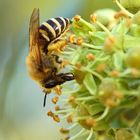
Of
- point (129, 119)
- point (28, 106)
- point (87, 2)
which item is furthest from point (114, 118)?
point (28, 106)

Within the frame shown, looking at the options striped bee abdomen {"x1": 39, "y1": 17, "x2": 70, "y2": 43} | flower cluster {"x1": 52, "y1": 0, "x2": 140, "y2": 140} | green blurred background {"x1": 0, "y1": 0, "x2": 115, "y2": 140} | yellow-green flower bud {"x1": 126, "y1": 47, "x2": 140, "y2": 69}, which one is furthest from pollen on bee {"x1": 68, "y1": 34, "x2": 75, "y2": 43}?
green blurred background {"x1": 0, "y1": 0, "x2": 115, "y2": 140}

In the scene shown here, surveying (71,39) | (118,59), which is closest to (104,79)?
(118,59)

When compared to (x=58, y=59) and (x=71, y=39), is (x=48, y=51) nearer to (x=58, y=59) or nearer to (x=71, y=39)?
(x=58, y=59)

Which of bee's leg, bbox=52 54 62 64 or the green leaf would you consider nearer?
the green leaf

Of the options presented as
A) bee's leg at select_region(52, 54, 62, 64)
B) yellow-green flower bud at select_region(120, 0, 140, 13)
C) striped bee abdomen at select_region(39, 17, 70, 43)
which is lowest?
bee's leg at select_region(52, 54, 62, 64)

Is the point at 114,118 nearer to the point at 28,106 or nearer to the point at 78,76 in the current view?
the point at 78,76

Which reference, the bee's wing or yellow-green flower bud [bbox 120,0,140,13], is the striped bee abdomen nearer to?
the bee's wing

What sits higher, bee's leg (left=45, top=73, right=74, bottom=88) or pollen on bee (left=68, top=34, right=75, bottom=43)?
pollen on bee (left=68, top=34, right=75, bottom=43)
